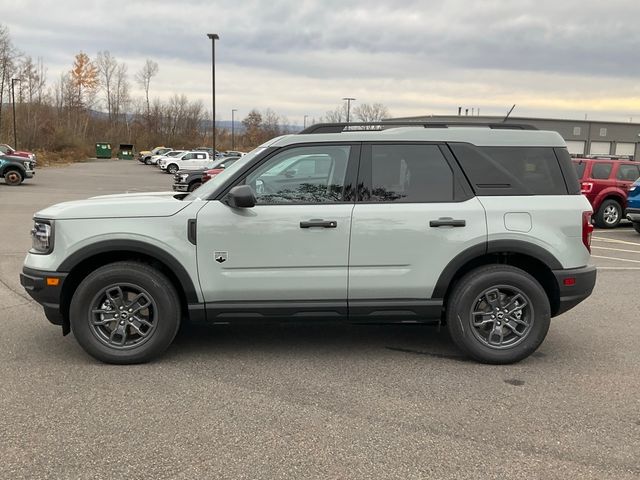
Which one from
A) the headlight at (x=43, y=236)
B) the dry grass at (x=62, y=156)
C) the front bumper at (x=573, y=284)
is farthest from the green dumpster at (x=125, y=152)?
the front bumper at (x=573, y=284)

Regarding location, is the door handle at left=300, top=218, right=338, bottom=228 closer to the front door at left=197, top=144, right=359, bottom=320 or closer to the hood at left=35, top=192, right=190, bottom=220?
the front door at left=197, top=144, right=359, bottom=320

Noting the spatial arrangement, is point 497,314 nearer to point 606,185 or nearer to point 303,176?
point 303,176

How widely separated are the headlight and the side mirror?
1.43 m

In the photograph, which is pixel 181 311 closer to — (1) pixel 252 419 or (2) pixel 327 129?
(1) pixel 252 419

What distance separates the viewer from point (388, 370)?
14.4ft

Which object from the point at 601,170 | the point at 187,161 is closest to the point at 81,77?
the point at 187,161

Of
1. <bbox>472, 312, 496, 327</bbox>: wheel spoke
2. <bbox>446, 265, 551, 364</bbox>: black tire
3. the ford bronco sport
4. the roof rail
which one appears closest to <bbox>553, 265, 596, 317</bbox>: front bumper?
the ford bronco sport

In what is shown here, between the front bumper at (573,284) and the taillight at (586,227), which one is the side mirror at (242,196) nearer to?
the front bumper at (573,284)

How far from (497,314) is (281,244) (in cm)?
184

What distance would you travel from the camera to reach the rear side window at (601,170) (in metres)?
14.3

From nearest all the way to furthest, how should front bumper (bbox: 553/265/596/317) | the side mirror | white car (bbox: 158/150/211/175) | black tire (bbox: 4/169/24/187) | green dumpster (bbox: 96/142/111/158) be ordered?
1. the side mirror
2. front bumper (bbox: 553/265/596/317)
3. black tire (bbox: 4/169/24/187)
4. white car (bbox: 158/150/211/175)
5. green dumpster (bbox: 96/142/111/158)

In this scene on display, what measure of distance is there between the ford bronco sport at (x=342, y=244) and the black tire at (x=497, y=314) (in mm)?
11

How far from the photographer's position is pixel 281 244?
14.1 feet

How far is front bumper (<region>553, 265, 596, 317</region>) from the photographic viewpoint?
4500 millimetres
